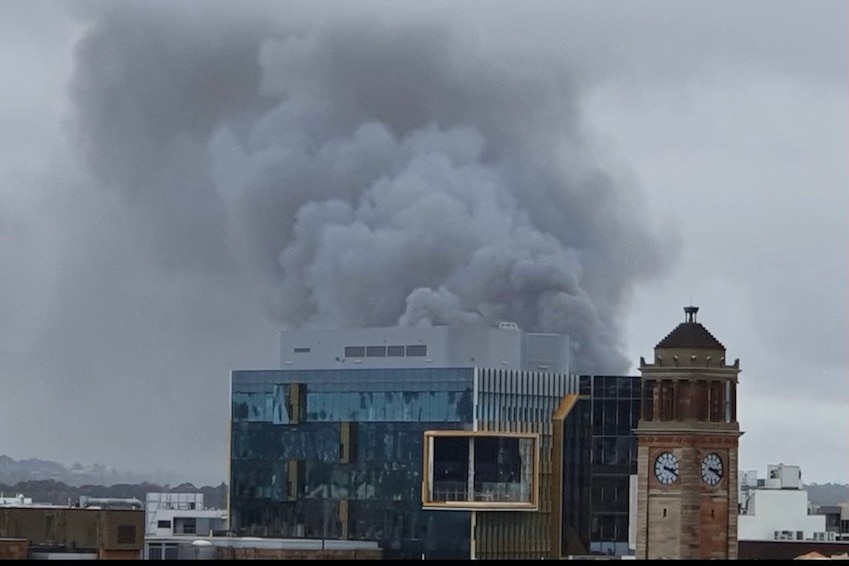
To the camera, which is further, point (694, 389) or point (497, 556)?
point (497, 556)

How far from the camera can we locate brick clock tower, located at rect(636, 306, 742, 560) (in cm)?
14025

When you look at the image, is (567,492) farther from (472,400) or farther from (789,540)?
(789,540)

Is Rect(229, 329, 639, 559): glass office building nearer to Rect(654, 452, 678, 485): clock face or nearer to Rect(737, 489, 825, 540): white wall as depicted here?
Rect(737, 489, 825, 540): white wall

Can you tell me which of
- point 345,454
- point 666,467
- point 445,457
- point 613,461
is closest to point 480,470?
Answer: point 445,457

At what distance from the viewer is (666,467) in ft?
465

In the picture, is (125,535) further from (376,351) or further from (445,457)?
(376,351)

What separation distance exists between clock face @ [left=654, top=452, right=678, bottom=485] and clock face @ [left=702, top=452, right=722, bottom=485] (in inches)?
70.4

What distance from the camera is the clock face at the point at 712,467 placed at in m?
142

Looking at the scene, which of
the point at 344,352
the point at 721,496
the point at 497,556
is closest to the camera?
the point at 721,496

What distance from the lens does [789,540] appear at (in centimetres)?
18738

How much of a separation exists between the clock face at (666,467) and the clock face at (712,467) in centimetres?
179

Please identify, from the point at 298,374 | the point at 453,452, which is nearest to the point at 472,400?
the point at 453,452

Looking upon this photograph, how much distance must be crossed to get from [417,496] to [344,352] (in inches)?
535

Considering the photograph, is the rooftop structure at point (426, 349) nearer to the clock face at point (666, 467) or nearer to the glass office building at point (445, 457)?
the glass office building at point (445, 457)
